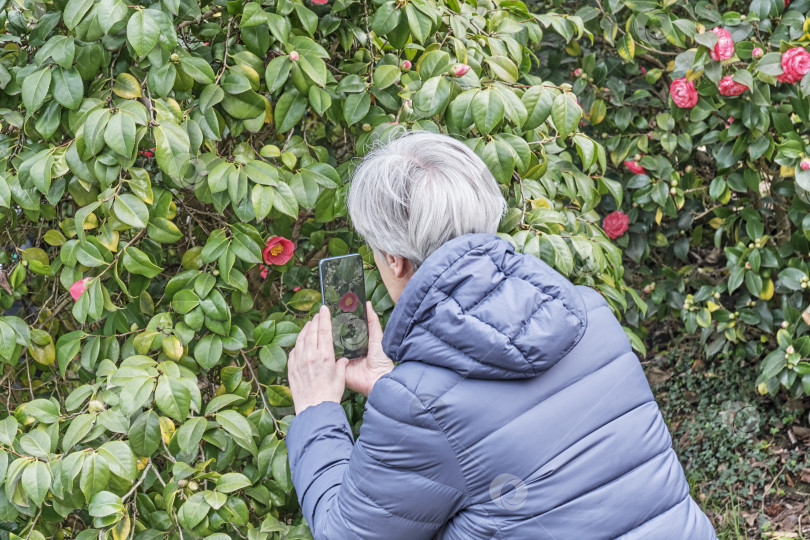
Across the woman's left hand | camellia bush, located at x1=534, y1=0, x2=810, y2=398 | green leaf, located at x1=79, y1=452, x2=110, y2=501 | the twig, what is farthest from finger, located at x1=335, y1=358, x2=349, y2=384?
camellia bush, located at x1=534, y1=0, x2=810, y2=398

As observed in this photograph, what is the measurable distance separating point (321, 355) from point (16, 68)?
36.7 inches

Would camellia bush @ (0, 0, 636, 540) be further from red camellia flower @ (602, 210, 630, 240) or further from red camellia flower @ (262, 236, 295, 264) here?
red camellia flower @ (602, 210, 630, 240)

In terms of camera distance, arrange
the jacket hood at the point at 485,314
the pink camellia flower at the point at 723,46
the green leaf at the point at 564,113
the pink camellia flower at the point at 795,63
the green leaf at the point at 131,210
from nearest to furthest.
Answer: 1. the jacket hood at the point at 485,314
2. the green leaf at the point at 131,210
3. the green leaf at the point at 564,113
4. the pink camellia flower at the point at 795,63
5. the pink camellia flower at the point at 723,46

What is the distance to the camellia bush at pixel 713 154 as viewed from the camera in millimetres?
2469

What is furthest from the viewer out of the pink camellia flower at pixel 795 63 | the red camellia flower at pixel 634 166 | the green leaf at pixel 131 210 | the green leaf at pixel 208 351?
the red camellia flower at pixel 634 166

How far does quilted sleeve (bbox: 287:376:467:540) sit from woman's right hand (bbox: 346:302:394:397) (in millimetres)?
336

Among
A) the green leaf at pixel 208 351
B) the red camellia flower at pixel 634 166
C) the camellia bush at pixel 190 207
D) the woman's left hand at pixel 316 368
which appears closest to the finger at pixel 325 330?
the woman's left hand at pixel 316 368

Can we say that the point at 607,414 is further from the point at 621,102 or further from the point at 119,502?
the point at 621,102

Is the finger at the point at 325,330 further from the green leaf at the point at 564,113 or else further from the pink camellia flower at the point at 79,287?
the green leaf at the point at 564,113

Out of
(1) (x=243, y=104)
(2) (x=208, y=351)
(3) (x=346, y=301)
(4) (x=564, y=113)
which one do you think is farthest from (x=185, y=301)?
(4) (x=564, y=113)

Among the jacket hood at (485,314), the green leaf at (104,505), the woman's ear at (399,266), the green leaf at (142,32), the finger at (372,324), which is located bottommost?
the green leaf at (104,505)

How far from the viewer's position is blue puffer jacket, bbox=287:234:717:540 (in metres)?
1.10

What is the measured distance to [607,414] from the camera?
1202 millimetres

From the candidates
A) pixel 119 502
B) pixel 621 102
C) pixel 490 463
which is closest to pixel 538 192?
pixel 490 463
